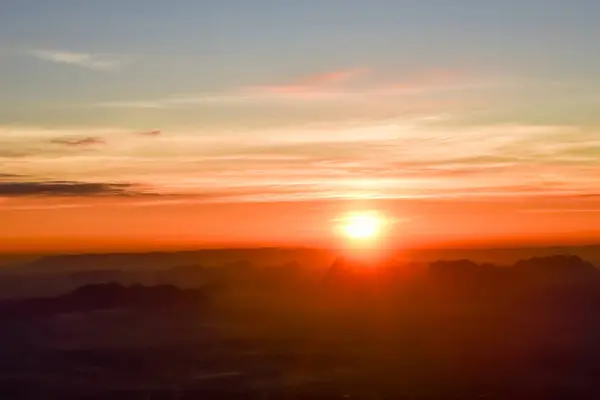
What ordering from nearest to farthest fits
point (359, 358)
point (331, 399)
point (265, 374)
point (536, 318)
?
point (331, 399), point (265, 374), point (359, 358), point (536, 318)

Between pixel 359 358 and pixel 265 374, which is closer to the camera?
pixel 265 374

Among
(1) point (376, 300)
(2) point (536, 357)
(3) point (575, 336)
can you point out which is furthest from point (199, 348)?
Result: (1) point (376, 300)

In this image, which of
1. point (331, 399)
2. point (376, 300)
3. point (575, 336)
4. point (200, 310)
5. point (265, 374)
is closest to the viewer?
point (331, 399)

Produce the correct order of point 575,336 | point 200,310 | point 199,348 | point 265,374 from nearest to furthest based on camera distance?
1. point 265,374
2. point 199,348
3. point 575,336
4. point 200,310

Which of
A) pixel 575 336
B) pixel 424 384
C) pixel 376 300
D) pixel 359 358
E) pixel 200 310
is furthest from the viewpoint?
pixel 376 300

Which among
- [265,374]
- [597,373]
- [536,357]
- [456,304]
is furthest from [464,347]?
[456,304]

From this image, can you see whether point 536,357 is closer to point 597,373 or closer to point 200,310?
point 597,373

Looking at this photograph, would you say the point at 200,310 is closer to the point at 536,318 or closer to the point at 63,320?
the point at 63,320

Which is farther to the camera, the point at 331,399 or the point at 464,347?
the point at 464,347
